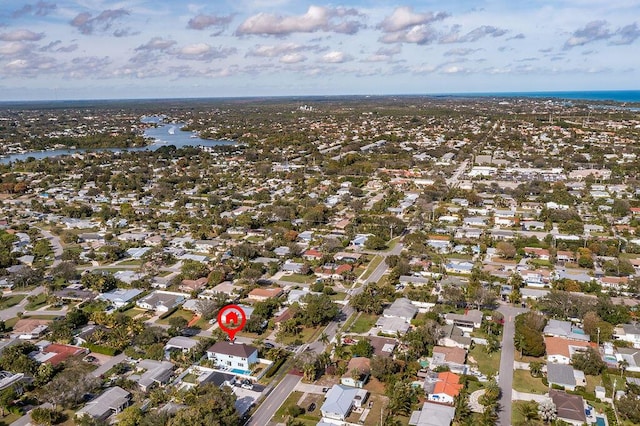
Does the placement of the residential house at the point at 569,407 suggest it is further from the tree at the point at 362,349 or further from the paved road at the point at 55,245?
the paved road at the point at 55,245

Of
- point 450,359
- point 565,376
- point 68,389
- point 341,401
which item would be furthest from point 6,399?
point 565,376

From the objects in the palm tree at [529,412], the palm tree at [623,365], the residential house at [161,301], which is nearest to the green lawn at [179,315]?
the residential house at [161,301]

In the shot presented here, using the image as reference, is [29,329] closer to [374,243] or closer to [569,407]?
[374,243]

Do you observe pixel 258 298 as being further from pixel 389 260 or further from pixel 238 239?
pixel 238 239

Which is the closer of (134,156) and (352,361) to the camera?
(352,361)

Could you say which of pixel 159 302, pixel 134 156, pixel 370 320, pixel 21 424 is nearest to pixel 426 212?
pixel 370 320

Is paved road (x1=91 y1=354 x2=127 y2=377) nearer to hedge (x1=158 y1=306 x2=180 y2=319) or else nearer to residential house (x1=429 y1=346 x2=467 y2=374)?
hedge (x1=158 y1=306 x2=180 y2=319)

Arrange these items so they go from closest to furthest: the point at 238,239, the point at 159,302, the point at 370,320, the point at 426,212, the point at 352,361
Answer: the point at 352,361 < the point at 370,320 < the point at 159,302 < the point at 238,239 < the point at 426,212

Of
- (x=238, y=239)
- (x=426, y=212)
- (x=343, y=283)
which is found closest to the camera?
(x=343, y=283)
